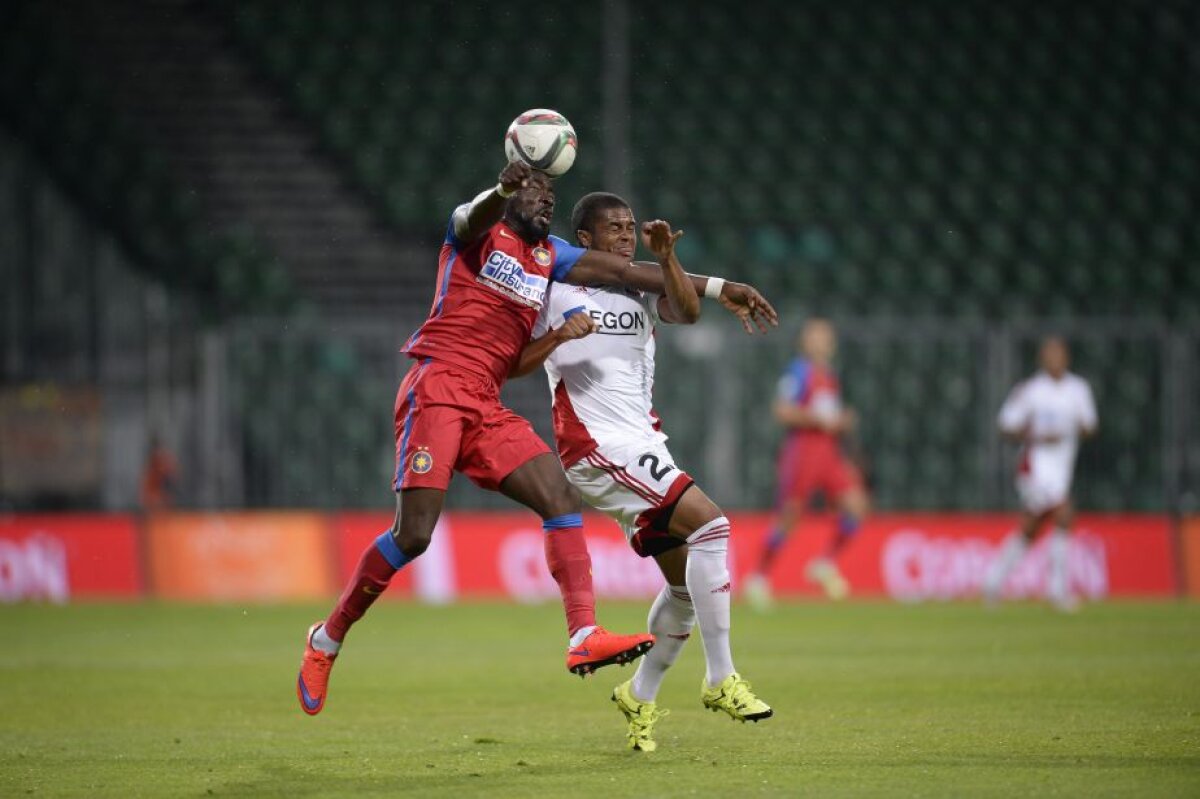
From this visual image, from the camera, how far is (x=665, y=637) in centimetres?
800

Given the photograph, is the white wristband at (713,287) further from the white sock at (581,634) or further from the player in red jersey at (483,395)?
the white sock at (581,634)

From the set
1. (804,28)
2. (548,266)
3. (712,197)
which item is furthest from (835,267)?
(548,266)

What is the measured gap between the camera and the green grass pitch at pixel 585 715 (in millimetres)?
6691

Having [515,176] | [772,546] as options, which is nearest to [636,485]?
[515,176]

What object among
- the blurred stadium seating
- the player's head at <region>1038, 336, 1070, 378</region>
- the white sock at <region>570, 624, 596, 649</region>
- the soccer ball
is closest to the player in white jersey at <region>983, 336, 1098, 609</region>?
the player's head at <region>1038, 336, 1070, 378</region>

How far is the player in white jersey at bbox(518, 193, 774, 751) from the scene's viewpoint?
7688mm

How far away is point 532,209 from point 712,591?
1.87 m

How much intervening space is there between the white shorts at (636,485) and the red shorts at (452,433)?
0.28 m

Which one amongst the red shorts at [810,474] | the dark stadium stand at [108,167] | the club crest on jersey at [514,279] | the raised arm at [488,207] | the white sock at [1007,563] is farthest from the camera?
the dark stadium stand at [108,167]

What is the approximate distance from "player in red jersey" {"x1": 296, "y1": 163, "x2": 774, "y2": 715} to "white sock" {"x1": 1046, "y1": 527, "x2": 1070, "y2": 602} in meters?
10.6

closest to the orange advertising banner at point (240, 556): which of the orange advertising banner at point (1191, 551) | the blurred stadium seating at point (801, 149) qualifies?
the blurred stadium seating at point (801, 149)

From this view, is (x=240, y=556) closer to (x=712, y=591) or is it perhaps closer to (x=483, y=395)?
(x=483, y=395)

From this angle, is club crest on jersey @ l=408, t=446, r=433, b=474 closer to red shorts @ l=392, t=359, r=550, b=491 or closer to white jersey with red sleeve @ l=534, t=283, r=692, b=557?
red shorts @ l=392, t=359, r=550, b=491

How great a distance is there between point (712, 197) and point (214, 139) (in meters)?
7.29
